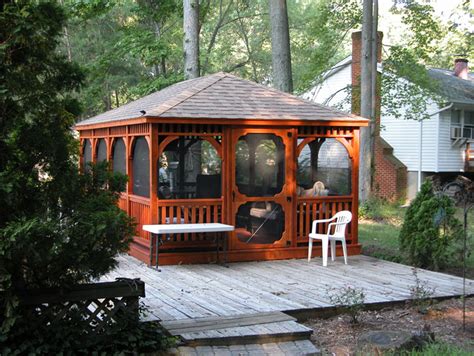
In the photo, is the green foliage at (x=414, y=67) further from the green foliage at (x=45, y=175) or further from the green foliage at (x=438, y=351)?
the green foliage at (x=45, y=175)

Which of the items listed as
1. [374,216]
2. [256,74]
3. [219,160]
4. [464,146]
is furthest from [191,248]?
[256,74]

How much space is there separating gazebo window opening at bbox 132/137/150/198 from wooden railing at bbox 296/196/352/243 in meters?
2.46

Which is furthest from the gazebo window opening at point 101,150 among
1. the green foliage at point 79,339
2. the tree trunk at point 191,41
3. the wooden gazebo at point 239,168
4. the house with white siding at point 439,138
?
the house with white siding at point 439,138

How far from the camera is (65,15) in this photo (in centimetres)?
488

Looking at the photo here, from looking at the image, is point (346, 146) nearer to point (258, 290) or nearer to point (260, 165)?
point (260, 165)

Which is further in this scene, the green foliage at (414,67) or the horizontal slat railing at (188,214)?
the green foliage at (414,67)

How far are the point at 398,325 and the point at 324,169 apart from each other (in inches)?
170

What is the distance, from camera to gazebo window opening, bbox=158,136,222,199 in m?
9.47

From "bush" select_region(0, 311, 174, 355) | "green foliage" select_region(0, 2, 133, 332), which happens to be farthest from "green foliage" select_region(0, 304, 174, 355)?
"green foliage" select_region(0, 2, 133, 332)

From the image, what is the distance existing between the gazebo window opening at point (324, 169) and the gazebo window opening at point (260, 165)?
37 centimetres

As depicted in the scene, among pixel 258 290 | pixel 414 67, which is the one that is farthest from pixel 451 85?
pixel 258 290

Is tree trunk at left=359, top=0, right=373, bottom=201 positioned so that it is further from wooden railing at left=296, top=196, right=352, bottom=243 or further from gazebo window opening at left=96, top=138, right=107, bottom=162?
gazebo window opening at left=96, top=138, right=107, bottom=162

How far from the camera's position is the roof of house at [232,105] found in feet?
29.8

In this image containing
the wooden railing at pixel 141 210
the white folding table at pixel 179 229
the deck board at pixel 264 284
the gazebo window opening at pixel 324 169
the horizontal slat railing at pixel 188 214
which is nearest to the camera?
the deck board at pixel 264 284
